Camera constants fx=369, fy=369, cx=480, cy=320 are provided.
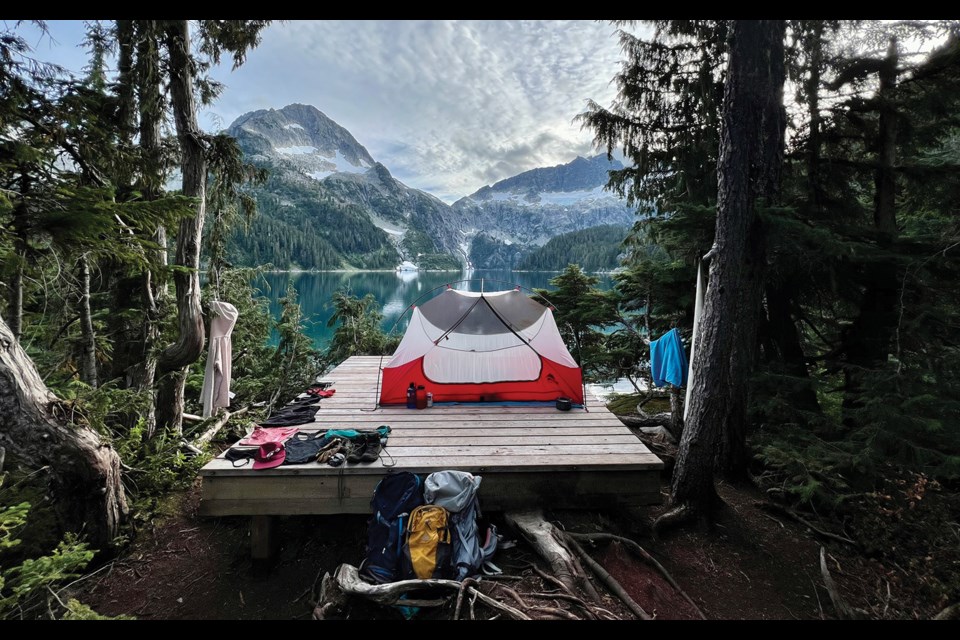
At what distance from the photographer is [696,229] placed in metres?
4.75

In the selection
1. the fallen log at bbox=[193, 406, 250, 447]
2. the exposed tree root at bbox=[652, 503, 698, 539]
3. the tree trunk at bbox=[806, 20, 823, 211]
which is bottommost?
the exposed tree root at bbox=[652, 503, 698, 539]

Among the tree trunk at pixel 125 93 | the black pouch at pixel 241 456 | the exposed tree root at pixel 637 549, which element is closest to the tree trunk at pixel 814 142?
the exposed tree root at pixel 637 549

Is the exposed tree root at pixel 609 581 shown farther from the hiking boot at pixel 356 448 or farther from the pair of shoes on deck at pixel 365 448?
the hiking boot at pixel 356 448

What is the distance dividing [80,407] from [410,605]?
3215 millimetres

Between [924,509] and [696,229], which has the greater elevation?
[696,229]

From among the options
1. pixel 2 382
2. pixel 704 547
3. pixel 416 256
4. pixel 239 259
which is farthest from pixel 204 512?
pixel 416 256

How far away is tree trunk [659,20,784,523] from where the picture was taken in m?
3.59

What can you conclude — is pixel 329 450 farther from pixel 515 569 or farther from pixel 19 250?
pixel 19 250

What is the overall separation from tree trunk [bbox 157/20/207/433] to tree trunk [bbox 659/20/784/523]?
5890 millimetres

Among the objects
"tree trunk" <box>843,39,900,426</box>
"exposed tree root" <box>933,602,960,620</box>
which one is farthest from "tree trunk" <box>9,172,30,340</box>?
"tree trunk" <box>843,39,900,426</box>

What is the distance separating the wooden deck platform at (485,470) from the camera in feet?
10.4

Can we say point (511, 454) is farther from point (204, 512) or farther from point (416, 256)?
point (416, 256)

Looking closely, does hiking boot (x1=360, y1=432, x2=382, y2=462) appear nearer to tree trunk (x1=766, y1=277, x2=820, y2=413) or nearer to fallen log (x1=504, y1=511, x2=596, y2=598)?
fallen log (x1=504, y1=511, x2=596, y2=598)

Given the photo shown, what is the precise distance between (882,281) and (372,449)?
619 cm
